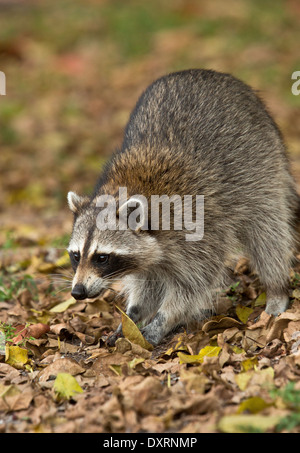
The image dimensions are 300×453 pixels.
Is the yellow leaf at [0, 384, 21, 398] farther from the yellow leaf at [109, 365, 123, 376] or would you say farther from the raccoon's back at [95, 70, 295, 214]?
the raccoon's back at [95, 70, 295, 214]

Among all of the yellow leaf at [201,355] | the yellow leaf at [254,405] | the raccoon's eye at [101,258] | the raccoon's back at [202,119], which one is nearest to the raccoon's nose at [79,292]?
the raccoon's eye at [101,258]

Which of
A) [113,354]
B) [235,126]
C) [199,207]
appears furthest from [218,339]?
[235,126]

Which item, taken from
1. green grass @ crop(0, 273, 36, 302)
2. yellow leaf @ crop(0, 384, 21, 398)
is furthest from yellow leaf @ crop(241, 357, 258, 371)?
green grass @ crop(0, 273, 36, 302)

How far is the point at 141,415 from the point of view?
3.46 m

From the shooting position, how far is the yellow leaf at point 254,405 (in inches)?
129

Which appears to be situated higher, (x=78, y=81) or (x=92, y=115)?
(x=78, y=81)

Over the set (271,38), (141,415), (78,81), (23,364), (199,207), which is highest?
(271,38)

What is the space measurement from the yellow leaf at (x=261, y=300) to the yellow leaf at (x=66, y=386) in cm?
201

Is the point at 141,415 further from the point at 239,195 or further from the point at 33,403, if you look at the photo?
the point at 239,195

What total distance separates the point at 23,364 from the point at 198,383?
53.7 inches

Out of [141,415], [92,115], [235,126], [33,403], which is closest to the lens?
[141,415]

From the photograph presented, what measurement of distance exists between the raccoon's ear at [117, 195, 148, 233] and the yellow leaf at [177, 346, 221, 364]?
3.35ft

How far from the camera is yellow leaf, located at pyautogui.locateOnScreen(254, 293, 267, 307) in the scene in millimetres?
5293

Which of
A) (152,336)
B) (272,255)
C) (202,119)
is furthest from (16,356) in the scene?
(202,119)
